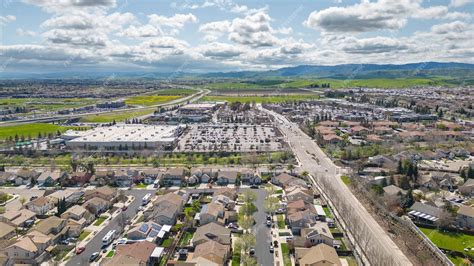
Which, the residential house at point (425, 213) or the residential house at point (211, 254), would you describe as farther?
the residential house at point (425, 213)

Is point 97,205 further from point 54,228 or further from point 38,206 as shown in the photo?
point 38,206

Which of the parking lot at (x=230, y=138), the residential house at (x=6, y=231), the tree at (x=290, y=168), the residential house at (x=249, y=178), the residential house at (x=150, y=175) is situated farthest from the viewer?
the parking lot at (x=230, y=138)

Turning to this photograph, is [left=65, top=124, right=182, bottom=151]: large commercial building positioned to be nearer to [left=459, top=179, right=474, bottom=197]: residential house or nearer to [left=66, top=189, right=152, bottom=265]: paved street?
[left=66, top=189, right=152, bottom=265]: paved street

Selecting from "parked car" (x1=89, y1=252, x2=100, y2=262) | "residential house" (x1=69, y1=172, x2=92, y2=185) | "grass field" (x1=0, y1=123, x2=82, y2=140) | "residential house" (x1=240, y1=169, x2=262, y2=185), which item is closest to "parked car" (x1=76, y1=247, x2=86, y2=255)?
"parked car" (x1=89, y1=252, x2=100, y2=262)

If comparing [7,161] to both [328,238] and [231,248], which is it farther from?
[328,238]

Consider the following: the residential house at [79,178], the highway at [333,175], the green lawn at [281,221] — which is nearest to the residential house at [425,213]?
the highway at [333,175]

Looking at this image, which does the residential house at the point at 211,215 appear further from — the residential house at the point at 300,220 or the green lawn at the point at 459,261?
the green lawn at the point at 459,261

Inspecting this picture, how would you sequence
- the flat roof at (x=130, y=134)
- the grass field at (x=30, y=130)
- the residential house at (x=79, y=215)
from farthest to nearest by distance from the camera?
the grass field at (x=30, y=130), the flat roof at (x=130, y=134), the residential house at (x=79, y=215)
